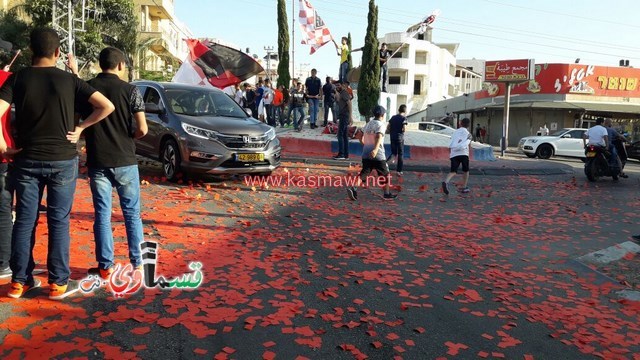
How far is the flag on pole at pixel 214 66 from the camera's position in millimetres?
15398

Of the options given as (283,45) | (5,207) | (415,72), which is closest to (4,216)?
(5,207)

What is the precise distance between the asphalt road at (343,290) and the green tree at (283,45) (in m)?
16.7

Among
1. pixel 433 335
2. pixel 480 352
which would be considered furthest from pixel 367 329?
pixel 480 352

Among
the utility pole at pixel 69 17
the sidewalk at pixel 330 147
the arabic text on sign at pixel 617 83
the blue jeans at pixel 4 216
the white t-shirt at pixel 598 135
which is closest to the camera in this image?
the blue jeans at pixel 4 216

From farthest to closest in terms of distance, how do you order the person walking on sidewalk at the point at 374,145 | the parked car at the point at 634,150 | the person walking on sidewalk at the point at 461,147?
the parked car at the point at 634,150
the person walking on sidewalk at the point at 461,147
the person walking on sidewalk at the point at 374,145

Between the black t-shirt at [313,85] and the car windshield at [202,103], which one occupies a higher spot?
the black t-shirt at [313,85]

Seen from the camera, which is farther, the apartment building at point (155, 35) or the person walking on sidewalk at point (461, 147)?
the apartment building at point (155, 35)

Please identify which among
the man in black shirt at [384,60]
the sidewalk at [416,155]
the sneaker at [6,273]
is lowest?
the sneaker at [6,273]

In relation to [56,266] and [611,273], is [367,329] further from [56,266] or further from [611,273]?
[611,273]

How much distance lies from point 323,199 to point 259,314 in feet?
18.1

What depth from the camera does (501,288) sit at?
5000 millimetres

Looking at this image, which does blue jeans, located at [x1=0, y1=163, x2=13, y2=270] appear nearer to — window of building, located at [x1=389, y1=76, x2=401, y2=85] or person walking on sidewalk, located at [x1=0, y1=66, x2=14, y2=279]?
person walking on sidewalk, located at [x1=0, y1=66, x2=14, y2=279]

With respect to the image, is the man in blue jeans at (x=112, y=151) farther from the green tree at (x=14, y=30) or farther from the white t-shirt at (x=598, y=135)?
the green tree at (x=14, y=30)

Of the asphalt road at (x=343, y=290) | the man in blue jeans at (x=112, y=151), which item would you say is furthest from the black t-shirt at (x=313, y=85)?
the man in blue jeans at (x=112, y=151)
